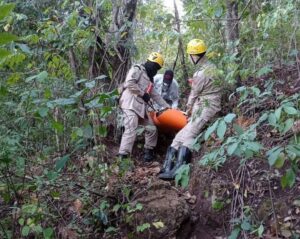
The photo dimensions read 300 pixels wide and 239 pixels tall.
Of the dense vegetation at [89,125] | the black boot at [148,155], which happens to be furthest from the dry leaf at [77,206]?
the black boot at [148,155]

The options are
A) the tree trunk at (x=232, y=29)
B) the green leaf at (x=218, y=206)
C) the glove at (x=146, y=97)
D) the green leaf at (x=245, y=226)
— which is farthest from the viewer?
the glove at (x=146, y=97)

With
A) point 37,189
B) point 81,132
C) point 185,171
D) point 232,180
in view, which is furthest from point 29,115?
point 232,180

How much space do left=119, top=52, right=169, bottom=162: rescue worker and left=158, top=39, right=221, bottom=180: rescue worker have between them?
1.75 feet

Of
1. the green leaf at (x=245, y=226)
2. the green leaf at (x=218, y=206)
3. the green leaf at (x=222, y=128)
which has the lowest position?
the green leaf at (x=218, y=206)

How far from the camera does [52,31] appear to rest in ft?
16.1

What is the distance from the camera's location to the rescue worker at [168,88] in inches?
282

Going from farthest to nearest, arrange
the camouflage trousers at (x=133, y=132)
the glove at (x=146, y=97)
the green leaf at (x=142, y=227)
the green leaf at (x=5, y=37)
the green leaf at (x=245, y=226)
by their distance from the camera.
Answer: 1. the glove at (x=146, y=97)
2. the camouflage trousers at (x=133, y=132)
3. the green leaf at (x=142, y=227)
4. the green leaf at (x=245, y=226)
5. the green leaf at (x=5, y=37)

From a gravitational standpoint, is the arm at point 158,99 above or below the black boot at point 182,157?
above

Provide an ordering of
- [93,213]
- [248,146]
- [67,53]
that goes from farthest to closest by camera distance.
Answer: [67,53] < [93,213] < [248,146]

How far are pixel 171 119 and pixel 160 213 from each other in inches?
90.1

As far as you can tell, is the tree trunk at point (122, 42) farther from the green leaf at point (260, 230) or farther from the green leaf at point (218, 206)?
the green leaf at point (260, 230)

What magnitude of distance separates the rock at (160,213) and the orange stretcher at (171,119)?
73.0 inches

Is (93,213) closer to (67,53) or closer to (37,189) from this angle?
(37,189)

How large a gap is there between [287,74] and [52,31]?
331 centimetres
